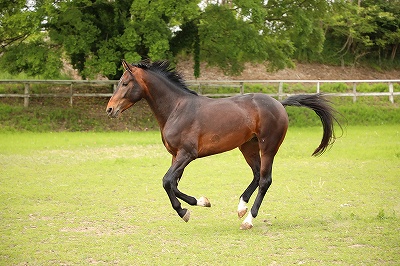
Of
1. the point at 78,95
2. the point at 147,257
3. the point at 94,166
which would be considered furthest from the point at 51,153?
the point at 147,257

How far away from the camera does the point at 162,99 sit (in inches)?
338

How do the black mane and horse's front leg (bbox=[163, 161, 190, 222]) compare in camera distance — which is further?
the black mane

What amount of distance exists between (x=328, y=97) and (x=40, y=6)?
16541 millimetres

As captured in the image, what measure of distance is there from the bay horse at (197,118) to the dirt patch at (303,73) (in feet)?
84.9

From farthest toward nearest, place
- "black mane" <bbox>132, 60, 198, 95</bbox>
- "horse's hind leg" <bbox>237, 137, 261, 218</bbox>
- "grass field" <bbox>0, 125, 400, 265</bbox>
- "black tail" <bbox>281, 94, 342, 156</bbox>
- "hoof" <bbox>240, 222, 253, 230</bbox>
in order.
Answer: "black tail" <bbox>281, 94, 342, 156</bbox>
"horse's hind leg" <bbox>237, 137, 261, 218</bbox>
"black mane" <bbox>132, 60, 198, 95</bbox>
"hoof" <bbox>240, 222, 253, 230</bbox>
"grass field" <bbox>0, 125, 400, 265</bbox>

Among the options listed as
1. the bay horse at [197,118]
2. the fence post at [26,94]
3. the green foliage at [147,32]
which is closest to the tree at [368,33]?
the green foliage at [147,32]

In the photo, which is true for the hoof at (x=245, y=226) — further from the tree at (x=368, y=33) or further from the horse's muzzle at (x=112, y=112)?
the tree at (x=368, y=33)

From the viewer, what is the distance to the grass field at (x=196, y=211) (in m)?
6.79

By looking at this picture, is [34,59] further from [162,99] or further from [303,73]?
[303,73]

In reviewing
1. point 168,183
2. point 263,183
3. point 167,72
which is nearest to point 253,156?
point 263,183

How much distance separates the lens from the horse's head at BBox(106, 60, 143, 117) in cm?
836

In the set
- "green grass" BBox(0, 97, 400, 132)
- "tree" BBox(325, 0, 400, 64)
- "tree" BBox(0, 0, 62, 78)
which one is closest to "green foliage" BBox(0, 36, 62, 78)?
"tree" BBox(0, 0, 62, 78)

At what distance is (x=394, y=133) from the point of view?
864 inches

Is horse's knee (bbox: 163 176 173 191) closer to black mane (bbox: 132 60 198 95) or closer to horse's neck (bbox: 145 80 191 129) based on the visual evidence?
horse's neck (bbox: 145 80 191 129)
